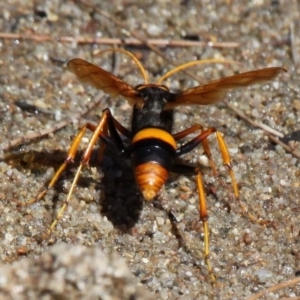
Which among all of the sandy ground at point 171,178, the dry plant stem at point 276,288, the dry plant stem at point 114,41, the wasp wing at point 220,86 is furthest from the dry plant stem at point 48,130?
the dry plant stem at point 276,288

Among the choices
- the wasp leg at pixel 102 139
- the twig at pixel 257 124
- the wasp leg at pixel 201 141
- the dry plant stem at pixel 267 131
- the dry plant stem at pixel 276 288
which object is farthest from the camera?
the twig at pixel 257 124

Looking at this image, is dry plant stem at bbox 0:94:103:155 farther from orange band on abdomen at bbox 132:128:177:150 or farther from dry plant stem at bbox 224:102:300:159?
dry plant stem at bbox 224:102:300:159

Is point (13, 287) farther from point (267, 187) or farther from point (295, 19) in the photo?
point (295, 19)

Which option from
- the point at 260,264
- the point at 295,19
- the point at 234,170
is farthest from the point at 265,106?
the point at 260,264

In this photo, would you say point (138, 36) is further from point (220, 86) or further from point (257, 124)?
point (220, 86)

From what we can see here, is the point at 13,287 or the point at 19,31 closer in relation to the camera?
the point at 13,287

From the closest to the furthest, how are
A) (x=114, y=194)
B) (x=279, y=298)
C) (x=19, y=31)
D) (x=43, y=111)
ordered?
(x=279, y=298) < (x=114, y=194) < (x=43, y=111) < (x=19, y=31)

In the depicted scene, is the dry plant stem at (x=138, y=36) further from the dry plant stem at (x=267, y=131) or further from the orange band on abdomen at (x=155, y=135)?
the orange band on abdomen at (x=155, y=135)

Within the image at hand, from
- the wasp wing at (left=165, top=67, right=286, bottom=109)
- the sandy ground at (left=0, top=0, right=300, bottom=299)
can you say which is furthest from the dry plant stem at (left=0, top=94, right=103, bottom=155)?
the wasp wing at (left=165, top=67, right=286, bottom=109)
